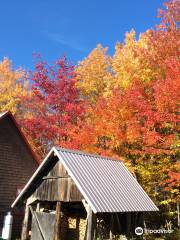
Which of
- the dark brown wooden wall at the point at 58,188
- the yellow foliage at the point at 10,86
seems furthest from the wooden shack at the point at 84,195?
the yellow foliage at the point at 10,86

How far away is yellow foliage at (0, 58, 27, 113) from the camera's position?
140 ft

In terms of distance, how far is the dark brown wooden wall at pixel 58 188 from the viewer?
17594 millimetres

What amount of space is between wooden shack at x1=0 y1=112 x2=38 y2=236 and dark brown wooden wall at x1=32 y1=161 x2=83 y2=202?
20.3ft

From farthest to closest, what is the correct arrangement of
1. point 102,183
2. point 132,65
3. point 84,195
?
point 132,65 → point 102,183 → point 84,195

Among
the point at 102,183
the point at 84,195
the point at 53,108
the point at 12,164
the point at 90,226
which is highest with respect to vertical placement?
the point at 53,108

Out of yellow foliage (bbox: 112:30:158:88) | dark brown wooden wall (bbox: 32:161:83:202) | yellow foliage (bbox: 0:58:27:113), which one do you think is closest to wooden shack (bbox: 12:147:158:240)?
dark brown wooden wall (bbox: 32:161:83:202)

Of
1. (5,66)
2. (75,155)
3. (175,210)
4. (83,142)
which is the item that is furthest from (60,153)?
(5,66)

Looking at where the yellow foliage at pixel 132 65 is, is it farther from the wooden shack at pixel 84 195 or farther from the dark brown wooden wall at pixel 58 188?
the dark brown wooden wall at pixel 58 188

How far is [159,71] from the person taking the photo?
3080 centimetres

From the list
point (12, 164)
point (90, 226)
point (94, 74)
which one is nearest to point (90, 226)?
point (90, 226)

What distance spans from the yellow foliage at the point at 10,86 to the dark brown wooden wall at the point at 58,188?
24.1 meters

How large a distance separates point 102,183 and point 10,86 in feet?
102

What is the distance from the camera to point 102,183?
58.6ft

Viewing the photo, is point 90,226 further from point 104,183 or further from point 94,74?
point 94,74
